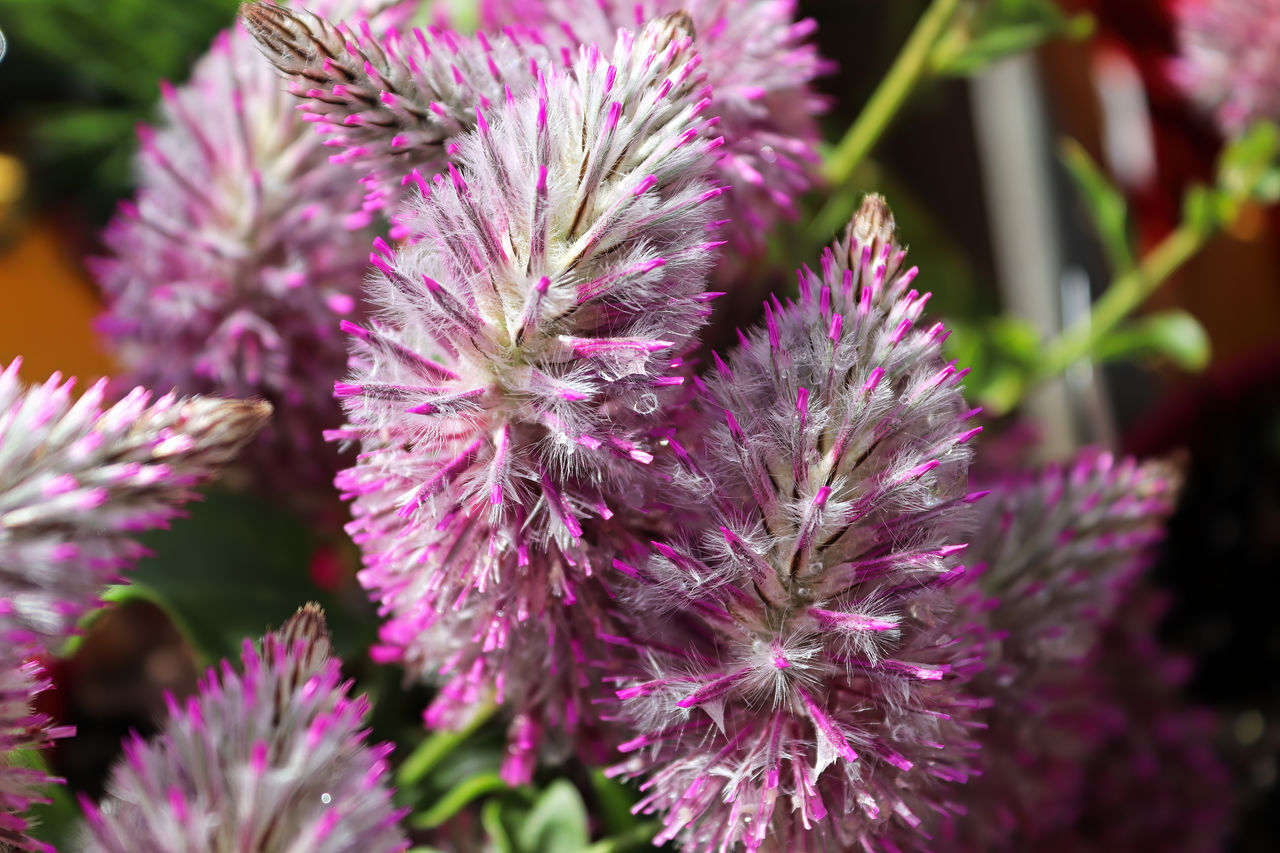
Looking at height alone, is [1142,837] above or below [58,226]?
below

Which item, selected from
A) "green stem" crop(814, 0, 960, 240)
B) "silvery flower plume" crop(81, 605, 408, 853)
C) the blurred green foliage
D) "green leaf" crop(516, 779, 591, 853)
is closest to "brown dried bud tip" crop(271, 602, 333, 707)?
"silvery flower plume" crop(81, 605, 408, 853)

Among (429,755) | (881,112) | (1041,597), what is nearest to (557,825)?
(429,755)

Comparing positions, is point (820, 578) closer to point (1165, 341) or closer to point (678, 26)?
point (678, 26)

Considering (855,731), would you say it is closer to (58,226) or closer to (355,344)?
(355,344)

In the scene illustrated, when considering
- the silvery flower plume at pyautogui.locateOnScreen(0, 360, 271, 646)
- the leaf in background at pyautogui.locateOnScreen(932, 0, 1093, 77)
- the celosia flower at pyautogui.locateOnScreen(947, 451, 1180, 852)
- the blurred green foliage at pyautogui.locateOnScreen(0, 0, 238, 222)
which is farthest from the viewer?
the blurred green foliage at pyautogui.locateOnScreen(0, 0, 238, 222)

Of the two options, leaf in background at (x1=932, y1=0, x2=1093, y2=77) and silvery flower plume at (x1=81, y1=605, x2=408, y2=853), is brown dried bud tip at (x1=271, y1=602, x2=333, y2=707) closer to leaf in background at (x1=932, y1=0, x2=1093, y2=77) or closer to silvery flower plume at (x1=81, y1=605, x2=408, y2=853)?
silvery flower plume at (x1=81, y1=605, x2=408, y2=853)

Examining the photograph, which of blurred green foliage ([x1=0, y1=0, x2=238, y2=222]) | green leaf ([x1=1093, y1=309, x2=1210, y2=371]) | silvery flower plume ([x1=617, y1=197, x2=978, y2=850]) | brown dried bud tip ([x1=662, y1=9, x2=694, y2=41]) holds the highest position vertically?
blurred green foliage ([x1=0, y1=0, x2=238, y2=222])

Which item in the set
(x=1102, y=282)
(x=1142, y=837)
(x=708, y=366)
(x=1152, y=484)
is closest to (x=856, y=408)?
(x=708, y=366)
